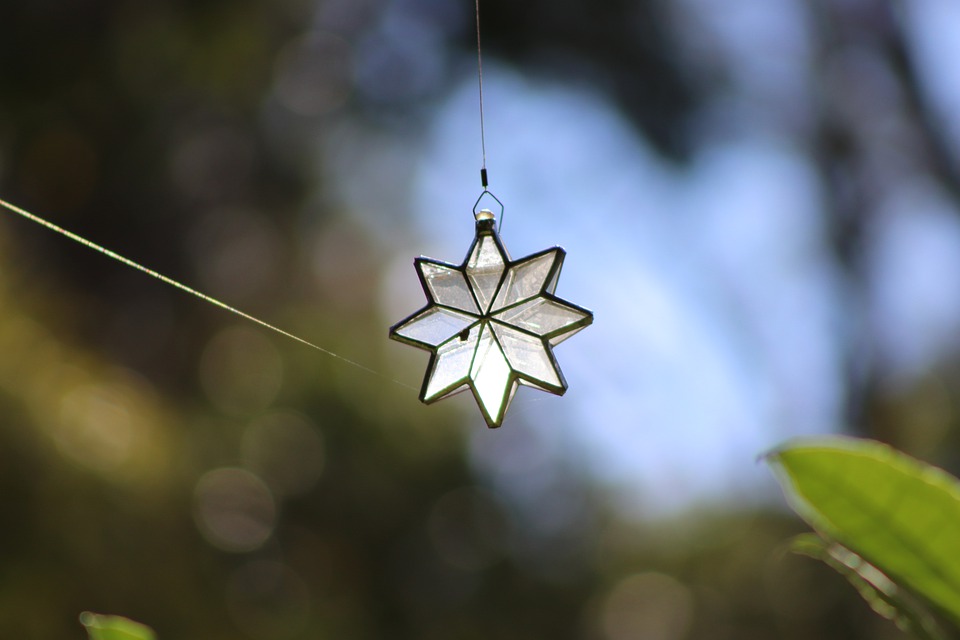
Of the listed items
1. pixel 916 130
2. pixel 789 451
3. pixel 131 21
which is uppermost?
pixel 916 130

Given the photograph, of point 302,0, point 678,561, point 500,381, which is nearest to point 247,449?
point 302,0

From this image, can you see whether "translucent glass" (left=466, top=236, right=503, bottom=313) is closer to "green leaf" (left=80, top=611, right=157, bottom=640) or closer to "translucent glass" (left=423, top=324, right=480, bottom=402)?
"translucent glass" (left=423, top=324, right=480, bottom=402)

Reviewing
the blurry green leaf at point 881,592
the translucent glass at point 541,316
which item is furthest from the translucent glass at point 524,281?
the blurry green leaf at point 881,592

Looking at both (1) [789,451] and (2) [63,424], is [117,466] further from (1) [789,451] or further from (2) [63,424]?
(1) [789,451]

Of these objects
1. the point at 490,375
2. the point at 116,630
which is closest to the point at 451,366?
the point at 490,375

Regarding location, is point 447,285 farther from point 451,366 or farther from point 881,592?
point 881,592
